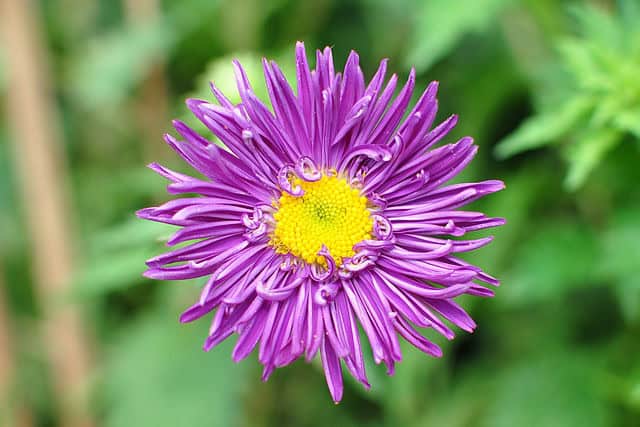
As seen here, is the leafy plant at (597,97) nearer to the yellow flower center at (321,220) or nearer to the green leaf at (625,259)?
the green leaf at (625,259)

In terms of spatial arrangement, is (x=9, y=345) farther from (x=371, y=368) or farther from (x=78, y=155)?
(x=371, y=368)

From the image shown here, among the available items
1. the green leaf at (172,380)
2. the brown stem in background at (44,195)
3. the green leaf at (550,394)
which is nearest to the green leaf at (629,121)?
the green leaf at (550,394)

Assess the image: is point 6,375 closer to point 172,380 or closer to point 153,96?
point 172,380

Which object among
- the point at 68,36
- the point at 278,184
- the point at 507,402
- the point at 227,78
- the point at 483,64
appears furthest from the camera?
the point at 68,36

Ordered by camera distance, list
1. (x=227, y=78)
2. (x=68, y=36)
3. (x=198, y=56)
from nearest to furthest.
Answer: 1. (x=227, y=78)
2. (x=198, y=56)
3. (x=68, y=36)

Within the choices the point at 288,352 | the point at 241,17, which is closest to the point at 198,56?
the point at 241,17

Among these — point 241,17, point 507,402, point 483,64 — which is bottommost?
point 507,402

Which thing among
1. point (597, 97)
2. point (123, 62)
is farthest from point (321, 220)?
point (123, 62)
